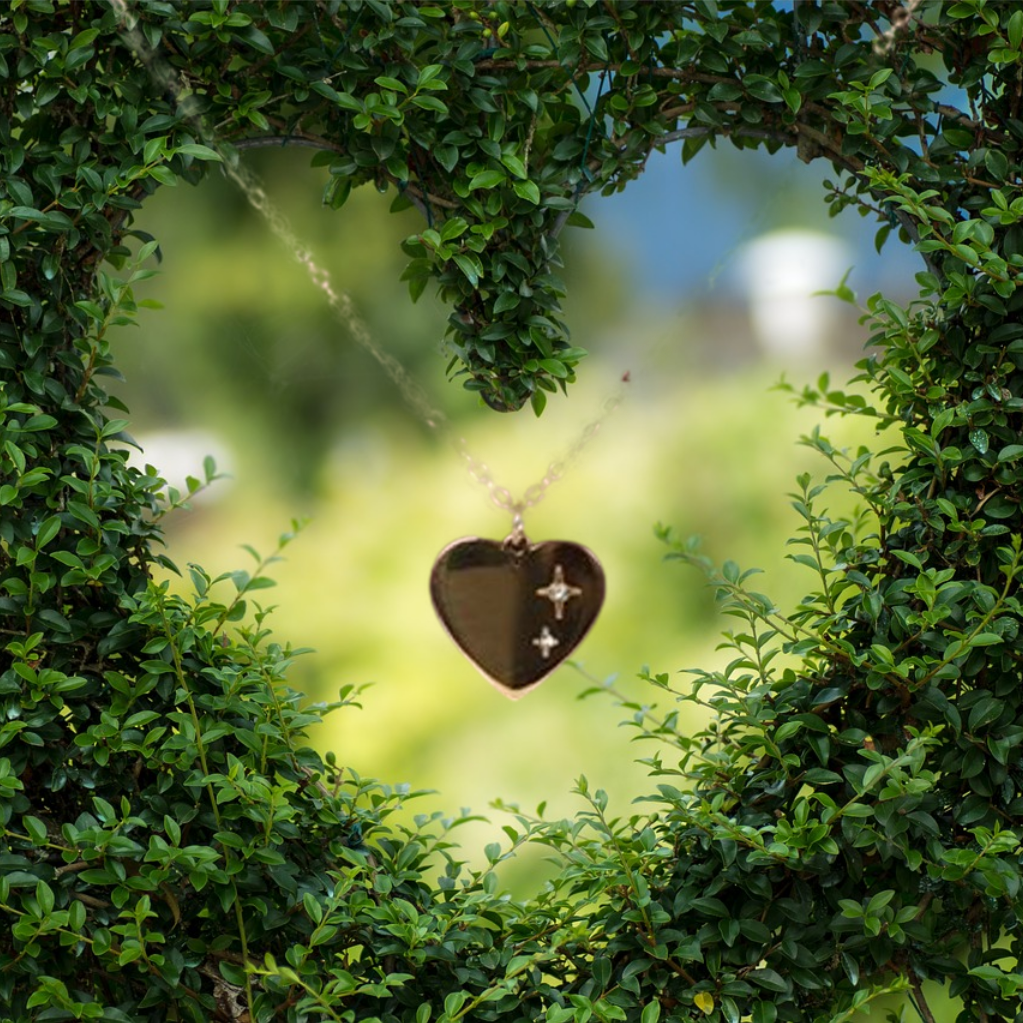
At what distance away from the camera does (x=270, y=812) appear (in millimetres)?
909

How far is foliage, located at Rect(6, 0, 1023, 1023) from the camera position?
92cm

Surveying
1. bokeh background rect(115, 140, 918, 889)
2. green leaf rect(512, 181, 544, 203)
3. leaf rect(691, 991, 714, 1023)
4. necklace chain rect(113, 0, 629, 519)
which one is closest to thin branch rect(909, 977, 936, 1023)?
leaf rect(691, 991, 714, 1023)

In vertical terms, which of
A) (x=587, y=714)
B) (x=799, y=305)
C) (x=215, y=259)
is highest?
(x=215, y=259)

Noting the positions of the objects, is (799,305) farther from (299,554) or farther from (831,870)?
(831,870)

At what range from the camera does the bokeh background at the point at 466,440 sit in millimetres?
2547

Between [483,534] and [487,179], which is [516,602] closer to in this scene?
[487,179]

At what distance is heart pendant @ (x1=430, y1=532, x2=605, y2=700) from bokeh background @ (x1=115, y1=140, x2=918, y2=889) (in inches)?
48.7

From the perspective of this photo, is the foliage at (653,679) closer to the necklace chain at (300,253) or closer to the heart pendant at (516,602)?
the necklace chain at (300,253)

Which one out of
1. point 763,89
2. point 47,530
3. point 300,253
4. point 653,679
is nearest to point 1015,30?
point 763,89

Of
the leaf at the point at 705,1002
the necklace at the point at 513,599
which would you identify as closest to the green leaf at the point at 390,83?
the necklace at the point at 513,599

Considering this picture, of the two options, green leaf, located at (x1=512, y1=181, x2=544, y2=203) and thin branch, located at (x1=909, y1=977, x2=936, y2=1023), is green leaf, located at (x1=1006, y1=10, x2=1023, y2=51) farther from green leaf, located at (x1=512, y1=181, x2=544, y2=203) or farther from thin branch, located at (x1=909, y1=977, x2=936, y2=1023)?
thin branch, located at (x1=909, y1=977, x2=936, y2=1023)

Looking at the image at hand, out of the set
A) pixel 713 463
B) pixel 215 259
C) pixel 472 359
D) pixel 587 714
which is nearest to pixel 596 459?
pixel 713 463

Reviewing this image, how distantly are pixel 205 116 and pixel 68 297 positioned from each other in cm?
19

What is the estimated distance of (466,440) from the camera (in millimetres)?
2568
